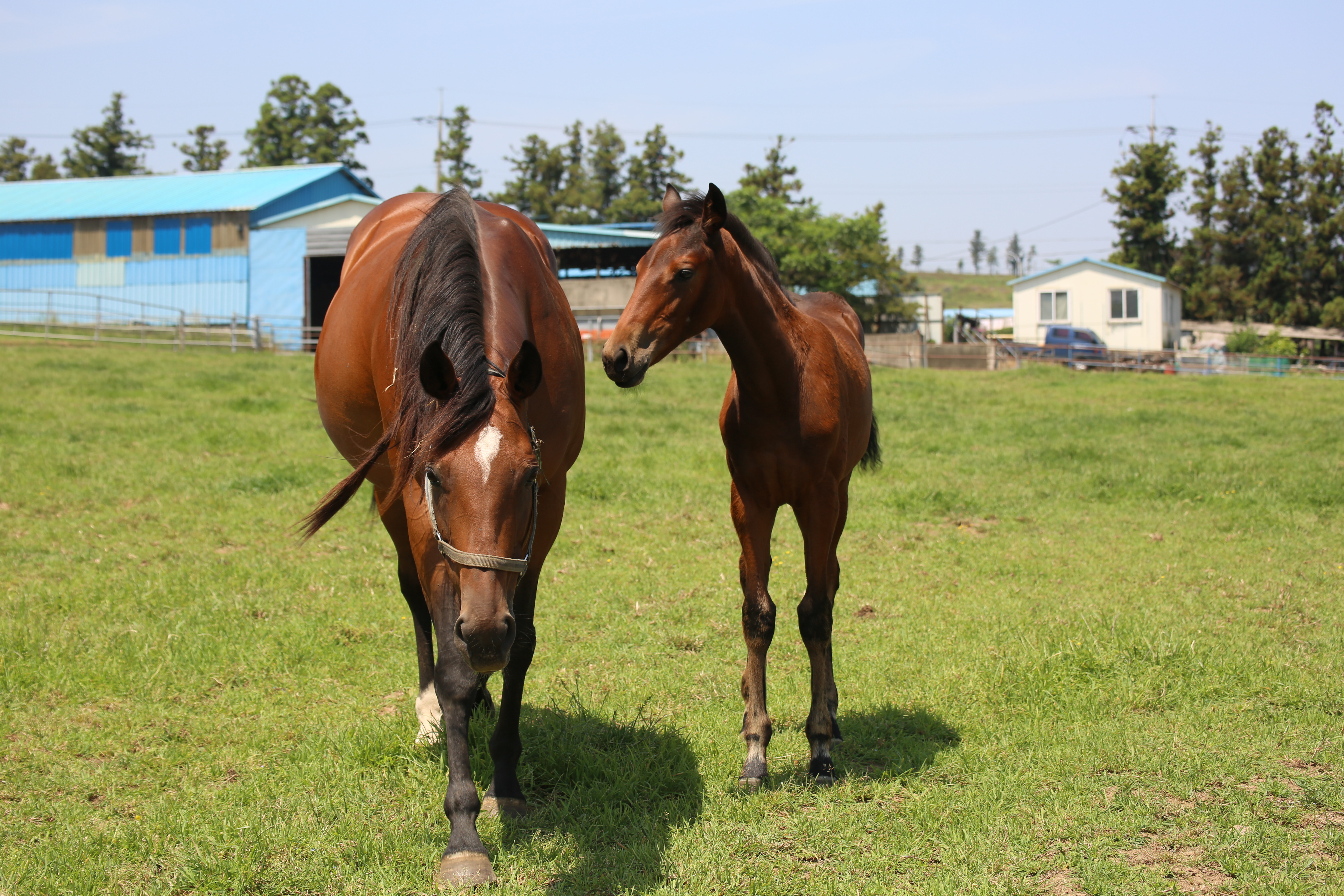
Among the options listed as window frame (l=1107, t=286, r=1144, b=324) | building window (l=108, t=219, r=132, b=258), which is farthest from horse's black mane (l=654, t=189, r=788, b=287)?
window frame (l=1107, t=286, r=1144, b=324)

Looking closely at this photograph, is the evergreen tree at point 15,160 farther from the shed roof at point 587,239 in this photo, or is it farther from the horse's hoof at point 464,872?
the horse's hoof at point 464,872

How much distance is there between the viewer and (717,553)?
7.61 meters

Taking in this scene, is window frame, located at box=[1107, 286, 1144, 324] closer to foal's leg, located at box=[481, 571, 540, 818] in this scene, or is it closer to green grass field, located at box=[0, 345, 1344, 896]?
green grass field, located at box=[0, 345, 1344, 896]

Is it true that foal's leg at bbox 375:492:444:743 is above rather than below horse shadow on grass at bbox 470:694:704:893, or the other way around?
above

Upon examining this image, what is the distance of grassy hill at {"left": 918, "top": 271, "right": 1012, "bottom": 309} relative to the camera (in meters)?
94.6

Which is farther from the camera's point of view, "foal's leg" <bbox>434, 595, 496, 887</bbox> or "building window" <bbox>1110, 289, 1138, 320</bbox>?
"building window" <bbox>1110, 289, 1138, 320</bbox>

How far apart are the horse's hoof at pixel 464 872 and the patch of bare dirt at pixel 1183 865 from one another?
6.78ft

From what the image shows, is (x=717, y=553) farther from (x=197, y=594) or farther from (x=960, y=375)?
(x=960, y=375)

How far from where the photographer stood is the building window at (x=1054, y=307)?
40.2 metres

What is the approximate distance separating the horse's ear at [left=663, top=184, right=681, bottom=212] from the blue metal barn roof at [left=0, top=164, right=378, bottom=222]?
98.5ft

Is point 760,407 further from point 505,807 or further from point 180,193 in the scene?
point 180,193

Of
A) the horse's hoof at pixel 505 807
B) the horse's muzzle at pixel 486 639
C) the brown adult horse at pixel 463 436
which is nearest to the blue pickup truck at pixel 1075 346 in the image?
the brown adult horse at pixel 463 436

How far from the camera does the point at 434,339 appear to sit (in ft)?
10.3

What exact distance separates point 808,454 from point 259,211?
31.2 metres
